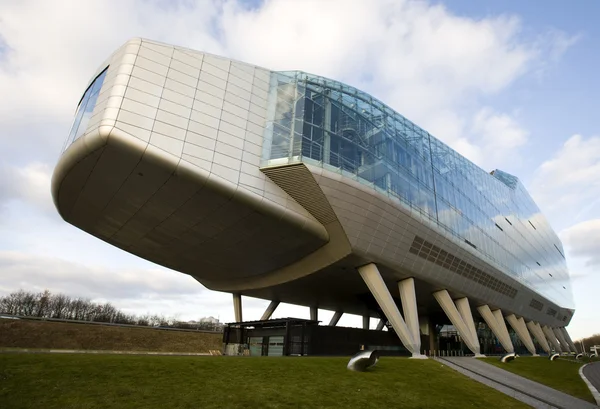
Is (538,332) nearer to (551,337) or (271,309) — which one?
(551,337)

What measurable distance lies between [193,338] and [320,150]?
33766 mm

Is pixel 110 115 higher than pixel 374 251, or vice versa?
pixel 110 115

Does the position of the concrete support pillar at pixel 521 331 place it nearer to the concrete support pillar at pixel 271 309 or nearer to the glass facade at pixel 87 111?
the concrete support pillar at pixel 271 309

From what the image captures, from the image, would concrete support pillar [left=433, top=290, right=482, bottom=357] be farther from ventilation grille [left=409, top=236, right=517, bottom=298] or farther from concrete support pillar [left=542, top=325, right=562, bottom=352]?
concrete support pillar [left=542, top=325, right=562, bottom=352]

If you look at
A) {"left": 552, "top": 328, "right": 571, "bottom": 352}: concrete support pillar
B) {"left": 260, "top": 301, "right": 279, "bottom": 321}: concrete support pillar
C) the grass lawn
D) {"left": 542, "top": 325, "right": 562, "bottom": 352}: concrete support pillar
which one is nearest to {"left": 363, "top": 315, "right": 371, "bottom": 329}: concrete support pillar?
{"left": 260, "top": 301, "right": 279, "bottom": 321}: concrete support pillar

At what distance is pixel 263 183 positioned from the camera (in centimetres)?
2345

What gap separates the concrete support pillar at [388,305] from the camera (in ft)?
95.4

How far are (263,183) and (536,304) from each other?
61375mm

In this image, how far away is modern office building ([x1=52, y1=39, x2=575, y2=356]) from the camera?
68.3 feet

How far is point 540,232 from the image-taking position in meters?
77.2

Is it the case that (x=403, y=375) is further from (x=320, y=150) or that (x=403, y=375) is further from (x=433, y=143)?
(x=433, y=143)

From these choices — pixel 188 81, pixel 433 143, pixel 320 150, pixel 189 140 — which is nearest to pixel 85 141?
pixel 189 140

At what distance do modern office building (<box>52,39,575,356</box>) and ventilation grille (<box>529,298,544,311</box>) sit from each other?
1085 inches

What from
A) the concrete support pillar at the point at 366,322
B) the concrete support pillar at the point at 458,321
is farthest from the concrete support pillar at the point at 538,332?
the concrete support pillar at the point at 458,321
